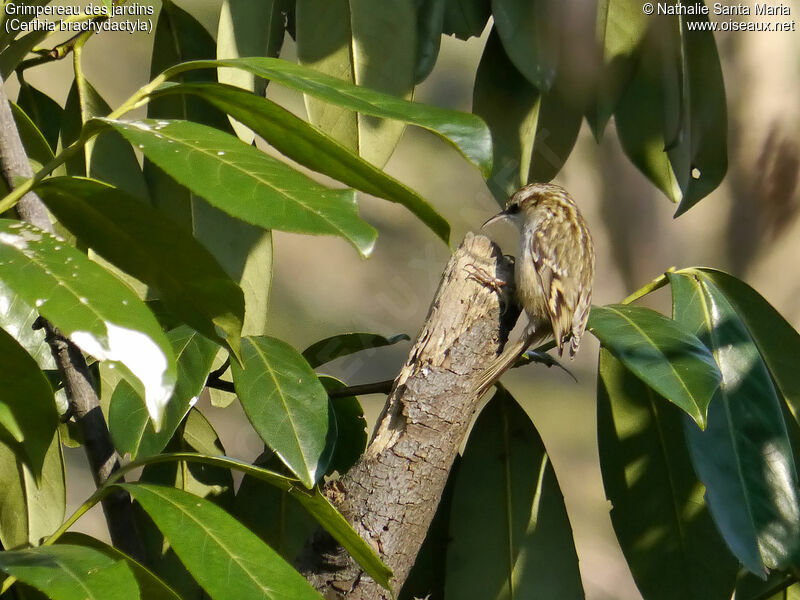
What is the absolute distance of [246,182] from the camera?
74cm

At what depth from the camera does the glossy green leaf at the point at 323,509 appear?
910mm

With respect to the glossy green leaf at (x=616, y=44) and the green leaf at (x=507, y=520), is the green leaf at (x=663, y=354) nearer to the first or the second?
the green leaf at (x=507, y=520)

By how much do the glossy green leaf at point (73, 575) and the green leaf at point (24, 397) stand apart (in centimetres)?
10

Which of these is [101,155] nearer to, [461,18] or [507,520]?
[461,18]

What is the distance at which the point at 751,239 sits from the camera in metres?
4.54

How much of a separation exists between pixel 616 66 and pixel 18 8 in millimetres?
1064

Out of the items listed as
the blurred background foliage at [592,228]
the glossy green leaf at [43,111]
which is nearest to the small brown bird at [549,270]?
the glossy green leaf at [43,111]

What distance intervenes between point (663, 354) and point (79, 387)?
69 cm

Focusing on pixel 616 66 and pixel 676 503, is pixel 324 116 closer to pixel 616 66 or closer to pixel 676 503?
pixel 616 66

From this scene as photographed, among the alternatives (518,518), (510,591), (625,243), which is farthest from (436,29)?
(625,243)

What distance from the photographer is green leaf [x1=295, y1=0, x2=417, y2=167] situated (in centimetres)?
147

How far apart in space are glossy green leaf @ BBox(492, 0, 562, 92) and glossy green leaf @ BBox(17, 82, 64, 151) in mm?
844

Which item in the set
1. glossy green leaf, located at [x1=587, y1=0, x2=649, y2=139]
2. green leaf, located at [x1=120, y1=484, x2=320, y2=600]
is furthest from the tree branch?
glossy green leaf, located at [x1=587, y1=0, x2=649, y2=139]

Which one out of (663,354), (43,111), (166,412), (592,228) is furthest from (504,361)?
(592,228)
